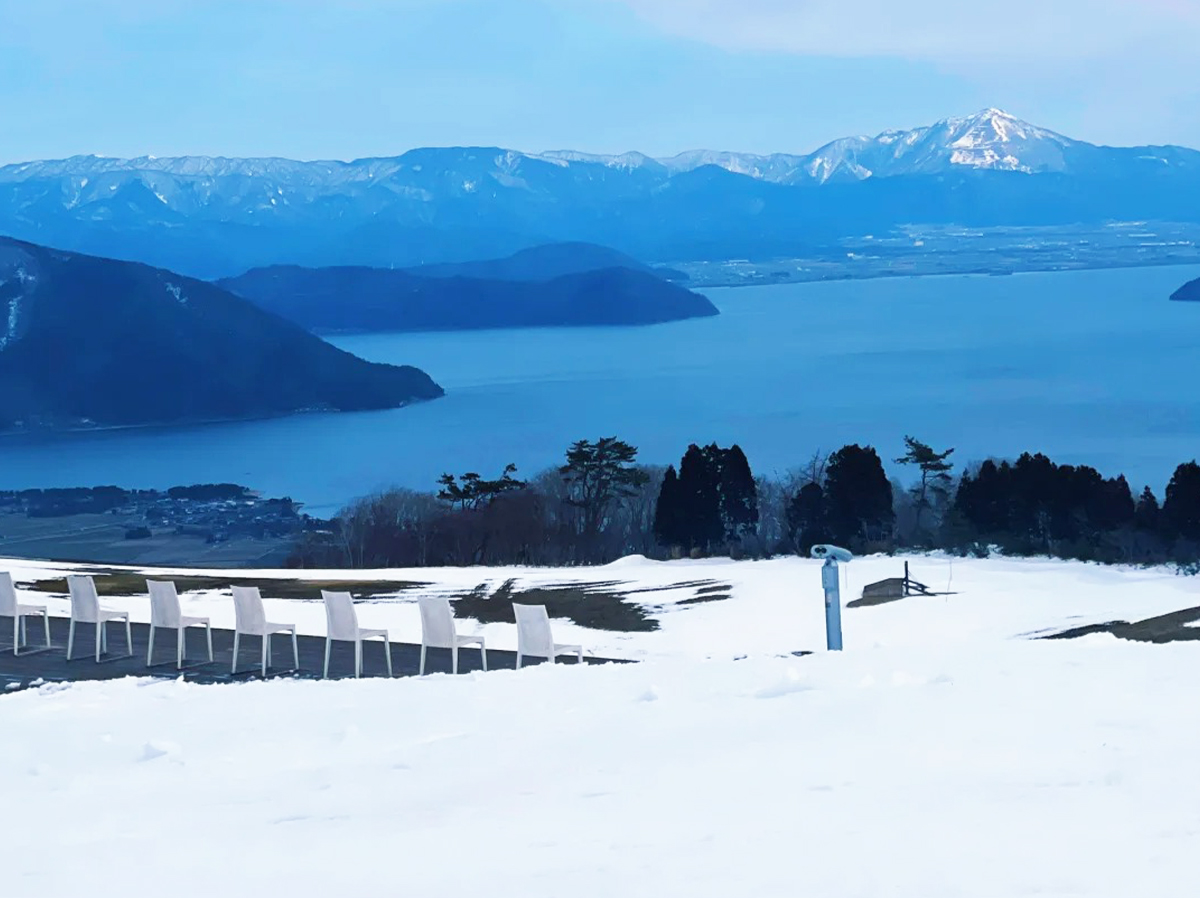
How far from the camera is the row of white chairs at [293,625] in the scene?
964 cm

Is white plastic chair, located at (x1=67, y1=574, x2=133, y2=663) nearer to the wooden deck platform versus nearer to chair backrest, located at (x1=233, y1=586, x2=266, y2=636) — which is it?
the wooden deck platform

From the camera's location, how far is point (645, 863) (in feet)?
13.1

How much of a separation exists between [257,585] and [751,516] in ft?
49.3

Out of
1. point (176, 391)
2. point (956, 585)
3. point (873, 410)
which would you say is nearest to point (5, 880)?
point (956, 585)

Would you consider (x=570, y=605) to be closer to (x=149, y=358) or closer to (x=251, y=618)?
(x=251, y=618)

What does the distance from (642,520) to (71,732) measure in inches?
1492

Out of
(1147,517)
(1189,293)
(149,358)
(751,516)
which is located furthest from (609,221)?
(1147,517)

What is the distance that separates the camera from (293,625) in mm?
10742

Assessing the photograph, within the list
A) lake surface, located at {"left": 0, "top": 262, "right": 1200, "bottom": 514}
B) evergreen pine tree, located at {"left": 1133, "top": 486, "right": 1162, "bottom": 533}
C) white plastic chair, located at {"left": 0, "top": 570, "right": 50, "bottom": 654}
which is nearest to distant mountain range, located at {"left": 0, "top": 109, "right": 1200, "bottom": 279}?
lake surface, located at {"left": 0, "top": 262, "right": 1200, "bottom": 514}

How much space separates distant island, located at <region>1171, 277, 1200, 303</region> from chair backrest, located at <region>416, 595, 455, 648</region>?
157 meters

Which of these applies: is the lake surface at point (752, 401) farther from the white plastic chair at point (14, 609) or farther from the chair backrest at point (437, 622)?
the chair backrest at point (437, 622)

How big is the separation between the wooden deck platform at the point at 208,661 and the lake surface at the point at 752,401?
6801cm

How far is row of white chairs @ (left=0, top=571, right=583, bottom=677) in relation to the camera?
964 cm

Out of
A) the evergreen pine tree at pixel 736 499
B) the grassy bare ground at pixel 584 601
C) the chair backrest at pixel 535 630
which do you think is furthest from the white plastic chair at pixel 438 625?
the evergreen pine tree at pixel 736 499
